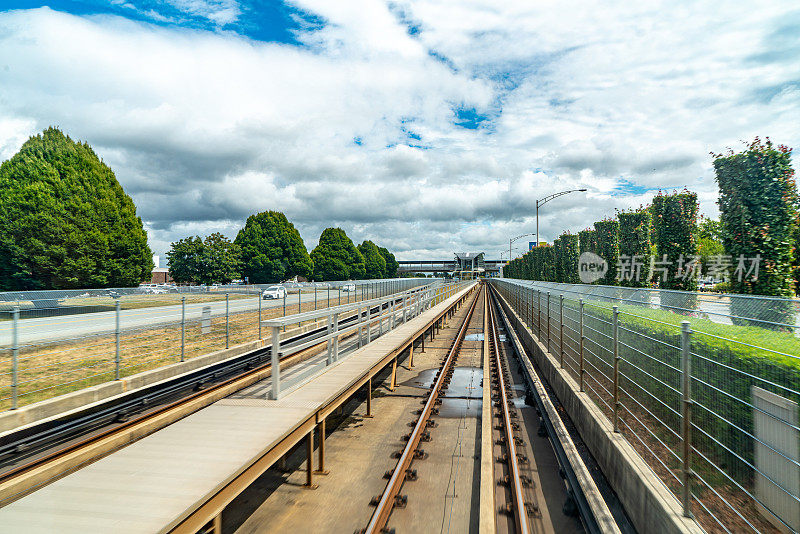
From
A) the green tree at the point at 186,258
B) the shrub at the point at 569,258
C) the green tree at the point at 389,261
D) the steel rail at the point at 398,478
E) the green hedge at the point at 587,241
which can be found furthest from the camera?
the green tree at the point at 389,261

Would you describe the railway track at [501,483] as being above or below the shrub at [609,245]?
below

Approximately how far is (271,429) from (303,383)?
224 centimetres

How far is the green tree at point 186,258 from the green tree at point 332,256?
26961mm

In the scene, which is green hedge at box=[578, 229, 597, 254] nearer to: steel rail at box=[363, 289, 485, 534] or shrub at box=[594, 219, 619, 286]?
shrub at box=[594, 219, 619, 286]

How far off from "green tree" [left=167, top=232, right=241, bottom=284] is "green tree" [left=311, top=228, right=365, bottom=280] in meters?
24.8

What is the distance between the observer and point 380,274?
109 metres

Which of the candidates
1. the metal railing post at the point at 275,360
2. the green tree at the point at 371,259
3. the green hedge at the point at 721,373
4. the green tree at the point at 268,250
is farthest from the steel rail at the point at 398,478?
the green tree at the point at 371,259

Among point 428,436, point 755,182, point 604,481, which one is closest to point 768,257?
point 755,182

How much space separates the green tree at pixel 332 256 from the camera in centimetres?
7644

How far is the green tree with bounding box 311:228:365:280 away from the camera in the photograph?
76.4m

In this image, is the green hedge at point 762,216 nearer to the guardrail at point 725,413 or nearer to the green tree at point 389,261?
the guardrail at point 725,413

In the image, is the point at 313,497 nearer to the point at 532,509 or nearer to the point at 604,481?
the point at 532,509

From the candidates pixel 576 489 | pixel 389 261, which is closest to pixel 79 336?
pixel 576 489

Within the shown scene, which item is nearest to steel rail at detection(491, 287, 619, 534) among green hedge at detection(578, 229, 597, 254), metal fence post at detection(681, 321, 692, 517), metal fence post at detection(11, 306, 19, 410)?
metal fence post at detection(681, 321, 692, 517)
